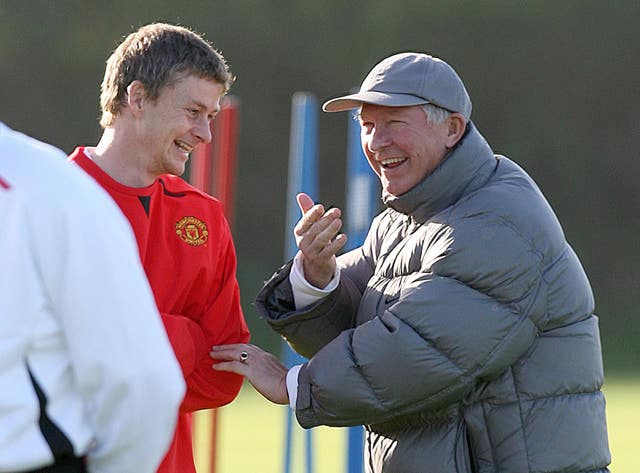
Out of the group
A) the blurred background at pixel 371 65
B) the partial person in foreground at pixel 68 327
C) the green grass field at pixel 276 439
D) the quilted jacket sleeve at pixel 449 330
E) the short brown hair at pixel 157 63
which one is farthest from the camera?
the blurred background at pixel 371 65

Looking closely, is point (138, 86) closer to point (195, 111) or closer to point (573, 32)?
point (195, 111)

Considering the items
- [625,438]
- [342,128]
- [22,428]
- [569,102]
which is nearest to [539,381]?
[22,428]

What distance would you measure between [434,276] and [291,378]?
454mm

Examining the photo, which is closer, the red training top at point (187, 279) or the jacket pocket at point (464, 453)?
the jacket pocket at point (464, 453)

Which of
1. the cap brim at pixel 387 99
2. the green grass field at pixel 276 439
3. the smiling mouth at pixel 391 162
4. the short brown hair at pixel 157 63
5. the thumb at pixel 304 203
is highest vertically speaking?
the short brown hair at pixel 157 63

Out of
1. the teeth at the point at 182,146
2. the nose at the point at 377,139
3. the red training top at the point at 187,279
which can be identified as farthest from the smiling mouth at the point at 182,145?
the nose at the point at 377,139

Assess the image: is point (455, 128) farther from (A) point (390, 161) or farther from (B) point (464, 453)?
(B) point (464, 453)

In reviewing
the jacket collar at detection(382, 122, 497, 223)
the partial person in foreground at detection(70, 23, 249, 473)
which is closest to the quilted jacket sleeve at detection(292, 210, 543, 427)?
the jacket collar at detection(382, 122, 497, 223)

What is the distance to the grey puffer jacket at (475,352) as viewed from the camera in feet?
9.36

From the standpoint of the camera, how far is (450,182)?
3035 mm

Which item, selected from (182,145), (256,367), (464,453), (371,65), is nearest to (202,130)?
(182,145)

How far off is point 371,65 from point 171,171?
1207cm

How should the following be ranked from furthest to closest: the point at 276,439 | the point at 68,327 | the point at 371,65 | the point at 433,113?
the point at 371,65 < the point at 276,439 < the point at 433,113 < the point at 68,327

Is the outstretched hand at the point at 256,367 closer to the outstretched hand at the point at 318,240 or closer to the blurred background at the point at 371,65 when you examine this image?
the outstretched hand at the point at 318,240
